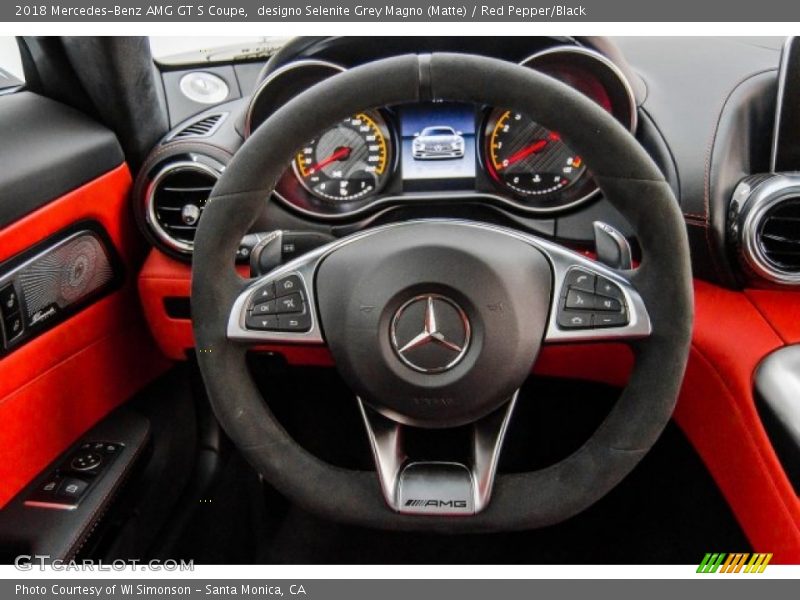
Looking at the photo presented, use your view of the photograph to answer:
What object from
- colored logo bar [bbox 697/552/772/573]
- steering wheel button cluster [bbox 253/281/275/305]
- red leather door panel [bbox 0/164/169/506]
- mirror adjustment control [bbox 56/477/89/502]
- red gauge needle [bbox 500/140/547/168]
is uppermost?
red gauge needle [bbox 500/140/547/168]

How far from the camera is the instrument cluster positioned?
1291mm

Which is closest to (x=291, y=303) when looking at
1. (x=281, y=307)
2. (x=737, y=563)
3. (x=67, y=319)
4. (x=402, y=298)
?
(x=281, y=307)

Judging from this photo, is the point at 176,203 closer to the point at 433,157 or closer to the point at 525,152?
the point at 433,157

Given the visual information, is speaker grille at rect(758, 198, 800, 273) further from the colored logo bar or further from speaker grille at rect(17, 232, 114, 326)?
speaker grille at rect(17, 232, 114, 326)

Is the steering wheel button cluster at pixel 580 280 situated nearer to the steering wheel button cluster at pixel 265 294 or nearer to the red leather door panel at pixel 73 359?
the steering wheel button cluster at pixel 265 294

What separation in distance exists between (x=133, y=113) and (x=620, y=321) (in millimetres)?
997

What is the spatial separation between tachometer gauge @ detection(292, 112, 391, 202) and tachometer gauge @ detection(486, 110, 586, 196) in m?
0.19

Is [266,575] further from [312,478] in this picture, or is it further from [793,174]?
[793,174]

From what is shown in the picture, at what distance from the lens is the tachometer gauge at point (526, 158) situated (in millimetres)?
1288

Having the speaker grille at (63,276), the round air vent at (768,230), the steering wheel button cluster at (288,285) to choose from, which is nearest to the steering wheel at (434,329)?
the steering wheel button cluster at (288,285)

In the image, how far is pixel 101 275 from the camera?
4.59 feet

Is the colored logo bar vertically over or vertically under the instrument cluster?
under

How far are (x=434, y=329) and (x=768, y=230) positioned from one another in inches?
22.5

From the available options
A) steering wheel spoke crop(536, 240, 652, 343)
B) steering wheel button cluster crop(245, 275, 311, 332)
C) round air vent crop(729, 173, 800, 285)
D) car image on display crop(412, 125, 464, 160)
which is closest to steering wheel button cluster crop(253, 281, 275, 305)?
steering wheel button cluster crop(245, 275, 311, 332)
